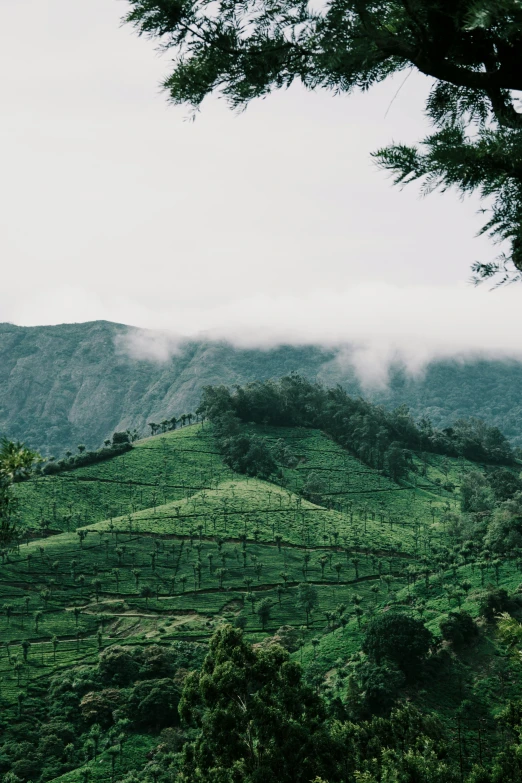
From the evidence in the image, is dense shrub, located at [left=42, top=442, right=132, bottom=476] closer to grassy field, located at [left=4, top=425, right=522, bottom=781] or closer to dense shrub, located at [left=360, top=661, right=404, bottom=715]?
grassy field, located at [left=4, top=425, right=522, bottom=781]

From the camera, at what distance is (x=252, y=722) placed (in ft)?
79.1

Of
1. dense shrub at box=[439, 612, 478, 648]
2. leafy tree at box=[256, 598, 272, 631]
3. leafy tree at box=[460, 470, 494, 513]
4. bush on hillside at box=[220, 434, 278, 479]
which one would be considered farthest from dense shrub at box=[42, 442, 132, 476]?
dense shrub at box=[439, 612, 478, 648]

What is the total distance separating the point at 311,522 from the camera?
3499 inches

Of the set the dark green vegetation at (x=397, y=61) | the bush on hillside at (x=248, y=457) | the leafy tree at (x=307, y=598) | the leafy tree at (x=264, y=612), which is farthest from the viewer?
the bush on hillside at (x=248, y=457)

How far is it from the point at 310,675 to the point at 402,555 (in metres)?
34.6

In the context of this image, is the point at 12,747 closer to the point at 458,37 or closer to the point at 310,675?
the point at 310,675

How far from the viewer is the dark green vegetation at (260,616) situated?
25.3 m

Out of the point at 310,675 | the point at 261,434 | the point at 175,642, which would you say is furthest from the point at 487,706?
the point at 261,434

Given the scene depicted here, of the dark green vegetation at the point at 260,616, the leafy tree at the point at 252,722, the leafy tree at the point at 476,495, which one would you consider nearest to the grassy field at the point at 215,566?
the dark green vegetation at the point at 260,616

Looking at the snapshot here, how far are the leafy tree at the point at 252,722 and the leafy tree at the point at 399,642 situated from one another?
21732 millimetres

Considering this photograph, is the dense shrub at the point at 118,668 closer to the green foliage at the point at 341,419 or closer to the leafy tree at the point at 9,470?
the leafy tree at the point at 9,470

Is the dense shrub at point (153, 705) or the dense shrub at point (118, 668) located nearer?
the dense shrub at point (153, 705)

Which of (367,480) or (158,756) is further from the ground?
(367,480)

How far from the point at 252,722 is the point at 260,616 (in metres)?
40.0
